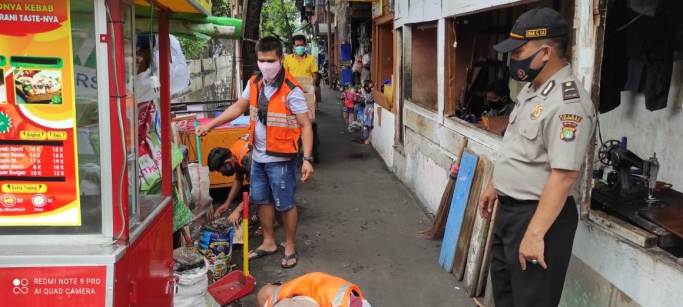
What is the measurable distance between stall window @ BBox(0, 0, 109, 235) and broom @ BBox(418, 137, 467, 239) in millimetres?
3378

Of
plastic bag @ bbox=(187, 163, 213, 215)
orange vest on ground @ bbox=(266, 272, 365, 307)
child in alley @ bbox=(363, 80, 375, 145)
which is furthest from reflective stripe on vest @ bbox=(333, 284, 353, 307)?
child in alley @ bbox=(363, 80, 375, 145)

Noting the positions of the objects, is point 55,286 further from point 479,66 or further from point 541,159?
point 479,66

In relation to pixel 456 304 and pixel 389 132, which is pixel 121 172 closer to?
pixel 456 304

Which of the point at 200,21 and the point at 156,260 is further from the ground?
the point at 200,21

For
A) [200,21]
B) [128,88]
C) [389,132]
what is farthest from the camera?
[389,132]

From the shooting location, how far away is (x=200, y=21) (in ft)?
9.09

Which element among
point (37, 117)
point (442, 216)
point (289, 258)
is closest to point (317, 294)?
point (37, 117)

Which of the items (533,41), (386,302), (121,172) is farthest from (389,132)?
(121,172)

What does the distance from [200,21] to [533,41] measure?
1.64 metres

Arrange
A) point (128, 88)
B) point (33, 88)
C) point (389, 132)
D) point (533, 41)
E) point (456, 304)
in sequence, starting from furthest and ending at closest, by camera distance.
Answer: point (389, 132) → point (456, 304) → point (533, 41) → point (128, 88) → point (33, 88)

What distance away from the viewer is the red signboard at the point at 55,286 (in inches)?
76.9

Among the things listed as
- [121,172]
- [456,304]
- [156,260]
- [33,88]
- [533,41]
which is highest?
[533,41]

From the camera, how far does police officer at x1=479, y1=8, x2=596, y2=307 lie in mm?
2268

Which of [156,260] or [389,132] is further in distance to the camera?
[389,132]
